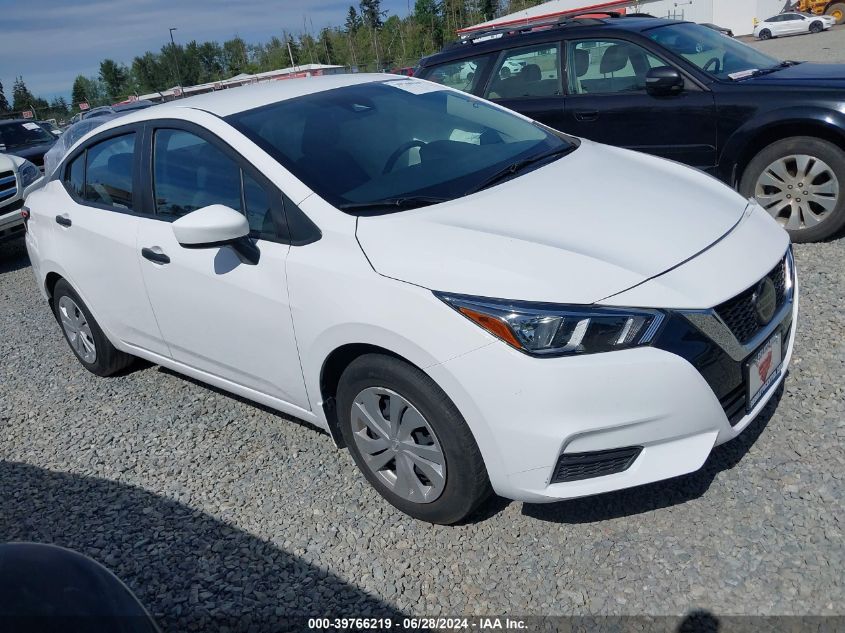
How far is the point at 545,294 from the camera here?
235 cm

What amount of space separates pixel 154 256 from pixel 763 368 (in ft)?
9.12

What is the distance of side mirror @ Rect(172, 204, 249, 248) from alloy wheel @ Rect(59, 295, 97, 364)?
205cm

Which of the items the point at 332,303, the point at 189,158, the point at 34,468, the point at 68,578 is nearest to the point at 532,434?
the point at 332,303

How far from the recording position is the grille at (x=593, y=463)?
7.85 ft

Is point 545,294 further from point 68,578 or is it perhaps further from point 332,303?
point 68,578

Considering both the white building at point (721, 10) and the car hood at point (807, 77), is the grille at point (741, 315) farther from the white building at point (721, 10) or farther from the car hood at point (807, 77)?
the white building at point (721, 10)

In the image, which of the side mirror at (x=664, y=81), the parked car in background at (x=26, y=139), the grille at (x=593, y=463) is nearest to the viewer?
the grille at (x=593, y=463)

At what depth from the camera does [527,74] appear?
252 inches

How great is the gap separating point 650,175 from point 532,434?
4.99 feet

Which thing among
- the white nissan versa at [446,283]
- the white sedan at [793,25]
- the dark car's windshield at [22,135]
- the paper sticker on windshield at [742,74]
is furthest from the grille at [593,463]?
the white sedan at [793,25]

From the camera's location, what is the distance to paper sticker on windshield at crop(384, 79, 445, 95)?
154 inches

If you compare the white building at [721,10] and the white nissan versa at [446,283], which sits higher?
the white nissan versa at [446,283]

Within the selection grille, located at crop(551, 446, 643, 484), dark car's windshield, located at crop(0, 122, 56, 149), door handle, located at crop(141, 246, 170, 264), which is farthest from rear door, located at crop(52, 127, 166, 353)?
dark car's windshield, located at crop(0, 122, 56, 149)

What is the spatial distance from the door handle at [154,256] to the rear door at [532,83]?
381 cm
